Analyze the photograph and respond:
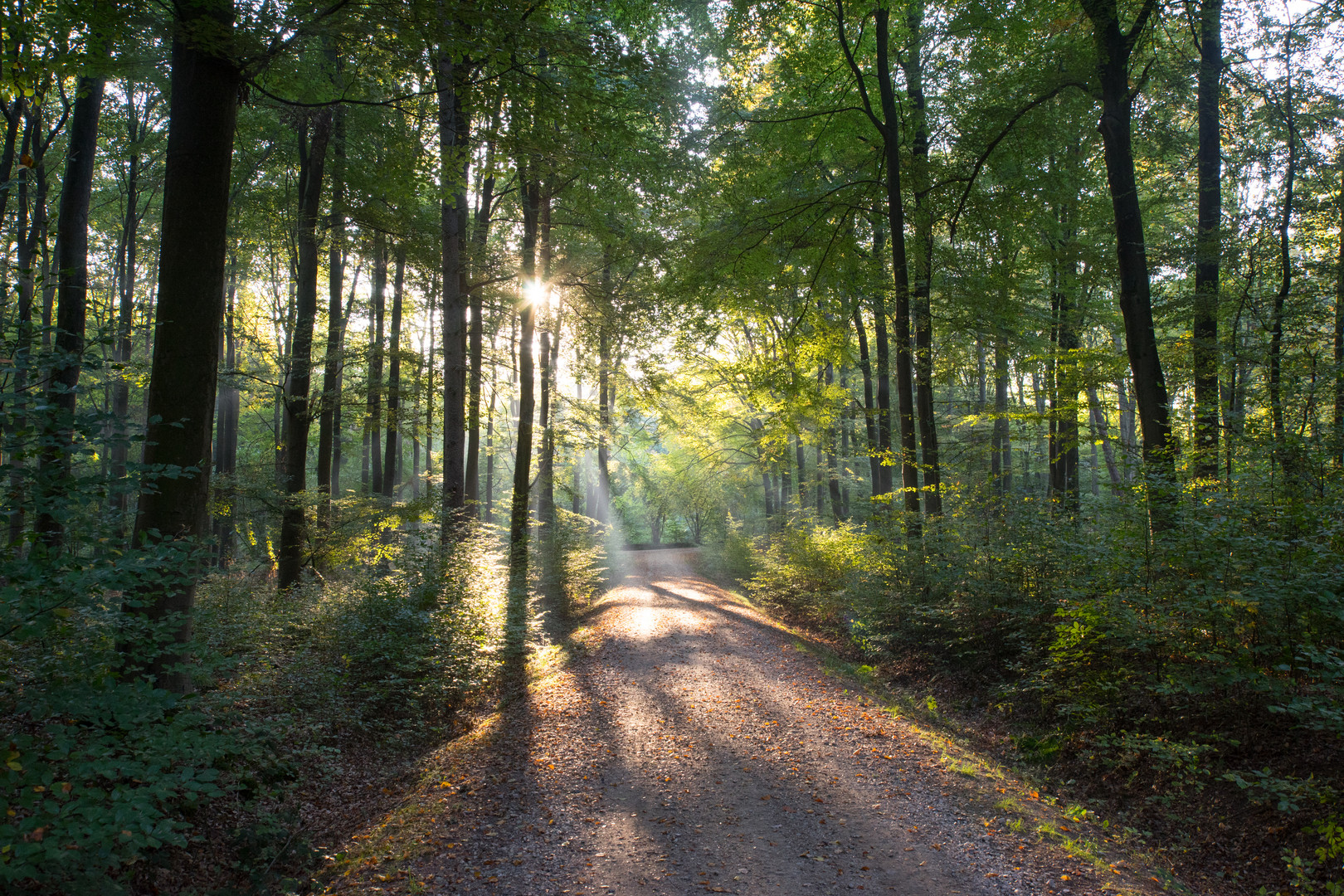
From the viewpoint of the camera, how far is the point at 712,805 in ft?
16.1

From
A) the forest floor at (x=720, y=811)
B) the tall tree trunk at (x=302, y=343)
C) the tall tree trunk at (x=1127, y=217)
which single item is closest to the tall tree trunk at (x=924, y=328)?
the tall tree trunk at (x=1127, y=217)

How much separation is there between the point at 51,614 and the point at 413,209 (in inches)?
460

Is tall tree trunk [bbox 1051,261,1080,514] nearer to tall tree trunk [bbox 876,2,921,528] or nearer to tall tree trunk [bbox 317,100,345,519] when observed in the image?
tall tree trunk [bbox 876,2,921,528]

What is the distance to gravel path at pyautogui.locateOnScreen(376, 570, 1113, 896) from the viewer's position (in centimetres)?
399

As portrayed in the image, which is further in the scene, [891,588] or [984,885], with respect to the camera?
[891,588]

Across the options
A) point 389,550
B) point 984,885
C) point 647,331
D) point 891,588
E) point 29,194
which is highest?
point 29,194

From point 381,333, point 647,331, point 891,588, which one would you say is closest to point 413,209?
point 647,331

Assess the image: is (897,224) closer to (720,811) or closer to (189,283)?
(720,811)

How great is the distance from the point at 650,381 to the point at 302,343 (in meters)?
6.94

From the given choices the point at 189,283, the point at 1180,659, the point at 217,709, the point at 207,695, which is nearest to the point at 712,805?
the point at 217,709

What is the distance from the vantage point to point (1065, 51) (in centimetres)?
962

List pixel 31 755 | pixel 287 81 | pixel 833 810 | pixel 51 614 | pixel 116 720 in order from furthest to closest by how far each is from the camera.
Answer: pixel 287 81 → pixel 833 810 → pixel 116 720 → pixel 51 614 → pixel 31 755

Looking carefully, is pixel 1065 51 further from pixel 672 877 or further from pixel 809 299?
pixel 672 877

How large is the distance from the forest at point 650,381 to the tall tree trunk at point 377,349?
16 cm
